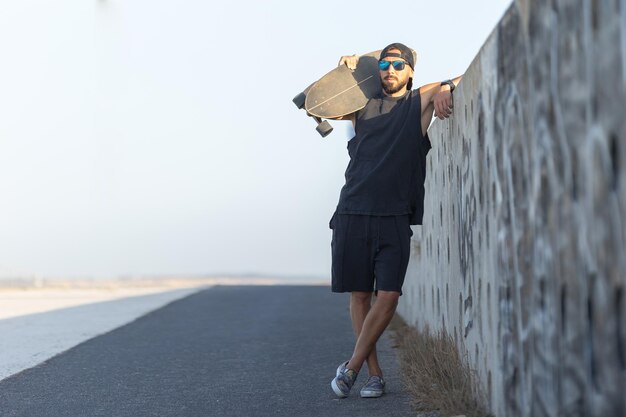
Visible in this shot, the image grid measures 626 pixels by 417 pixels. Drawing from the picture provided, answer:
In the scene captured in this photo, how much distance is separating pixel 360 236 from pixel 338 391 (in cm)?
92

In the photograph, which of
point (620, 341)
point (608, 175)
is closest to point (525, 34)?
point (608, 175)

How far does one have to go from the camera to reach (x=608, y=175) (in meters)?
2.69

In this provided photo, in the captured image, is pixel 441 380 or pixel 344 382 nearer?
pixel 441 380

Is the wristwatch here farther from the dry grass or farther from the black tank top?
the dry grass

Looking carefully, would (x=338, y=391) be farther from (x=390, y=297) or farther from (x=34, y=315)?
(x=34, y=315)

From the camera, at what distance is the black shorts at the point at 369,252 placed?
217 inches

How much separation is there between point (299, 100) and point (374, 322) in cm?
154

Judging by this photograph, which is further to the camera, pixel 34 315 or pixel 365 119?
pixel 34 315

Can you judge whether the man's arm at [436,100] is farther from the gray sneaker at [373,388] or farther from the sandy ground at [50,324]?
the sandy ground at [50,324]

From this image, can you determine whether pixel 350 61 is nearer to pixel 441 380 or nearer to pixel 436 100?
pixel 436 100

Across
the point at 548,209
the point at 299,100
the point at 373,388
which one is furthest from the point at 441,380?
the point at 548,209

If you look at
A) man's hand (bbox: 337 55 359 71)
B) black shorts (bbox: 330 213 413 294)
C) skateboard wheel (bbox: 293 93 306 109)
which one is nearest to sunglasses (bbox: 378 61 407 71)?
man's hand (bbox: 337 55 359 71)

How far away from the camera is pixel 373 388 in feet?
18.4

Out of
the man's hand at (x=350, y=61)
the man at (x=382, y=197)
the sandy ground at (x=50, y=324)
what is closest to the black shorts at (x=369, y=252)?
the man at (x=382, y=197)
